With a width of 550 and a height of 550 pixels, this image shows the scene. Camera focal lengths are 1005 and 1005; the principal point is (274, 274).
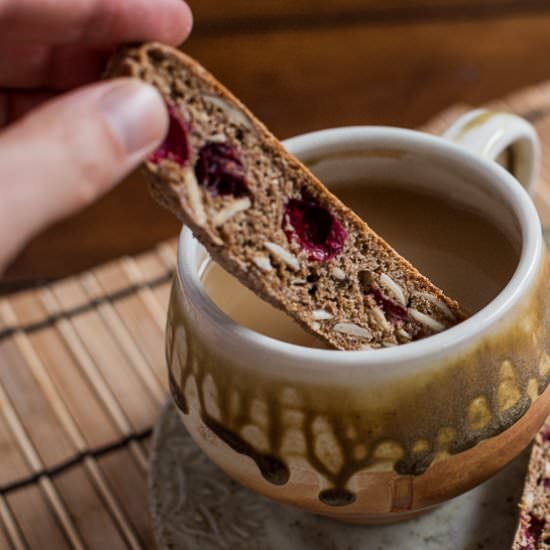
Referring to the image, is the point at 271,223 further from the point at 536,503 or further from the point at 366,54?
the point at 366,54

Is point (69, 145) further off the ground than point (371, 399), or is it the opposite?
point (69, 145)

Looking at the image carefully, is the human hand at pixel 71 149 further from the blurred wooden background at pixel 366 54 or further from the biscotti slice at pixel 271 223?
the blurred wooden background at pixel 366 54

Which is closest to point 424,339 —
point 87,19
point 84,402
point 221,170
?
→ point 221,170

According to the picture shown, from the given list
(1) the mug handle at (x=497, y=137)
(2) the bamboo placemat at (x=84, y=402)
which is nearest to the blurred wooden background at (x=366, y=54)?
Answer: (2) the bamboo placemat at (x=84, y=402)

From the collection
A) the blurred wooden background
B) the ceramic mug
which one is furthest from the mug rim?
the blurred wooden background

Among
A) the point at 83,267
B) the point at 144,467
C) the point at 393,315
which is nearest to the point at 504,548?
the point at 393,315

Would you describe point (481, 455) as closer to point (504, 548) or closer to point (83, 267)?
point (504, 548)
